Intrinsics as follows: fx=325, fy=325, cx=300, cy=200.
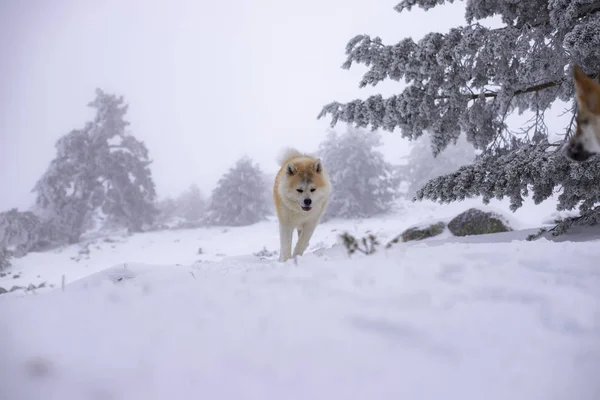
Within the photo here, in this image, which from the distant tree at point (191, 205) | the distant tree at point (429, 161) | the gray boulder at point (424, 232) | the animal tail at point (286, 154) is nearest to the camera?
the animal tail at point (286, 154)

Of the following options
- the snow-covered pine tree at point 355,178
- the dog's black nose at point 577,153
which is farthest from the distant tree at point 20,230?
the dog's black nose at point 577,153

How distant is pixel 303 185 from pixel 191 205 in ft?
81.5

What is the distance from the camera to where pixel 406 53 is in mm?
5012

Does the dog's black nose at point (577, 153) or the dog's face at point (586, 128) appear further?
the dog's black nose at point (577, 153)

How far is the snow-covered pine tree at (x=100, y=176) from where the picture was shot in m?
20.7

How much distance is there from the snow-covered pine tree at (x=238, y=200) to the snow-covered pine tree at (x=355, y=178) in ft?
18.1

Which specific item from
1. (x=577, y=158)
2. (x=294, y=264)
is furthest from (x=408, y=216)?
(x=294, y=264)

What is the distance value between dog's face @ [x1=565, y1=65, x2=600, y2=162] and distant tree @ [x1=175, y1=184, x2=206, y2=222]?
2698 centimetres

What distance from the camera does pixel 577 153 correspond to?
3.45 metres

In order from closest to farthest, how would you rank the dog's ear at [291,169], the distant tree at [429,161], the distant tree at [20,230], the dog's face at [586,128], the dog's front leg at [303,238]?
the dog's face at [586,128]
the dog's ear at [291,169]
the dog's front leg at [303,238]
the distant tree at [20,230]
the distant tree at [429,161]

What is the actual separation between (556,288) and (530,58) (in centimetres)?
379

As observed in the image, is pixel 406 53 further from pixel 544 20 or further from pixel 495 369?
pixel 495 369

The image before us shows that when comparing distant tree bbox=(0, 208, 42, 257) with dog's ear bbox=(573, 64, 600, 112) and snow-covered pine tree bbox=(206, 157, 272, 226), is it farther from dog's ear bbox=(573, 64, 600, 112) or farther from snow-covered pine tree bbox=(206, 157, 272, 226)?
dog's ear bbox=(573, 64, 600, 112)

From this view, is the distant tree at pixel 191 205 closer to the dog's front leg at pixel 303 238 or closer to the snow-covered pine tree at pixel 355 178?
the snow-covered pine tree at pixel 355 178
